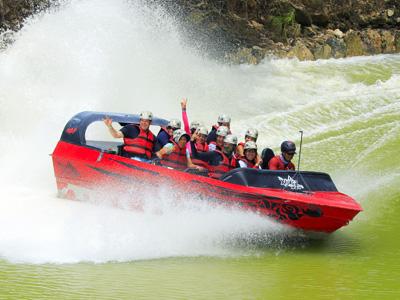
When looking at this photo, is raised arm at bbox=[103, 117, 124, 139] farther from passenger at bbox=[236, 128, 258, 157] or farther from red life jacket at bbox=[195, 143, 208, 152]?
passenger at bbox=[236, 128, 258, 157]

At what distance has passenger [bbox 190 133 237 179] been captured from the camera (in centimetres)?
829

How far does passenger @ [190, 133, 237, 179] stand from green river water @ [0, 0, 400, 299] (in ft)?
2.93

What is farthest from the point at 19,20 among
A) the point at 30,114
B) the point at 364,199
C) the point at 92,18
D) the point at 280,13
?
the point at 364,199

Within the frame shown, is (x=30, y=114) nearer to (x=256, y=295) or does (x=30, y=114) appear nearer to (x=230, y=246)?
(x=230, y=246)

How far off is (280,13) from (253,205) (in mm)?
17989

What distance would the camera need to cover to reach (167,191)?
305 inches

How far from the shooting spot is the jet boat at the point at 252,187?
23.4 feet

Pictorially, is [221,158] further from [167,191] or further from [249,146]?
[167,191]

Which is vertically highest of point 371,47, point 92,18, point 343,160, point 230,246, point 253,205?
point 371,47

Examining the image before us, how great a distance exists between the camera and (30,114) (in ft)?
44.6

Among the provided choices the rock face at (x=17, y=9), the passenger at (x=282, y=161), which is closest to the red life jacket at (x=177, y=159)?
the passenger at (x=282, y=161)

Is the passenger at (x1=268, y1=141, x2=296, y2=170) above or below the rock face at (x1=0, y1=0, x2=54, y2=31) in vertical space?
below

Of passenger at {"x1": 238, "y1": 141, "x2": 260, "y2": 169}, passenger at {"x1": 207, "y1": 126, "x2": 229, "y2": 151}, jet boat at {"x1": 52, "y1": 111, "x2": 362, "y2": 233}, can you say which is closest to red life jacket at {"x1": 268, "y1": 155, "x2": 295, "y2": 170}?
passenger at {"x1": 238, "y1": 141, "x2": 260, "y2": 169}

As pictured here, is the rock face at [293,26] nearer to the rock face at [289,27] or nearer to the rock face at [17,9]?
the rock face at [289,27]
